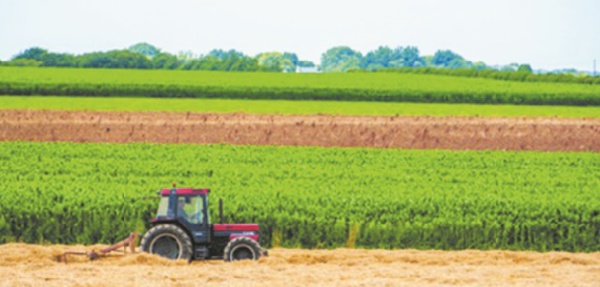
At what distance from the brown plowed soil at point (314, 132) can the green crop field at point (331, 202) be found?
31.2 ft

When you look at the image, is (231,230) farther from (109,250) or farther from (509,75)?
(509,75)

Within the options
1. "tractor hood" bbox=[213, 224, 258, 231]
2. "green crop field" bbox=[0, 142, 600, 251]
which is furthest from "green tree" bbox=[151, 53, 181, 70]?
"tractor hood" bbox=[213, 224, 258, 231]

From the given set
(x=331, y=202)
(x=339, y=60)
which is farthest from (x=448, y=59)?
(x=331, y=202)

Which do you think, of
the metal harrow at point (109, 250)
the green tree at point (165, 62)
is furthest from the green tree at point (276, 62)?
the metal harrow at point (109, 250)

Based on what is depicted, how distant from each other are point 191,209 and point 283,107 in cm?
2854

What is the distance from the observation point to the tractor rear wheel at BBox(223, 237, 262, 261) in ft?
48.9

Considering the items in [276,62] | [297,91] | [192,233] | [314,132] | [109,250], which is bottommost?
[109,250]

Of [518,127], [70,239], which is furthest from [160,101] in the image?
[70,239]

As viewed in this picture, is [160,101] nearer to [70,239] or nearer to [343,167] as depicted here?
[343,167]

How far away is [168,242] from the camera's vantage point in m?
14.7

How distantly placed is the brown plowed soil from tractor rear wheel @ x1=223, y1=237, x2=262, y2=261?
1864 centimetres

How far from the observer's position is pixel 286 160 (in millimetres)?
25703

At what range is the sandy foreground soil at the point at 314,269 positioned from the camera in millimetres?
14188

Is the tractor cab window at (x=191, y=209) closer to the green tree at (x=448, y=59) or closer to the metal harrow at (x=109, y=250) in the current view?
the metal harrow at (x=109, y=250)
